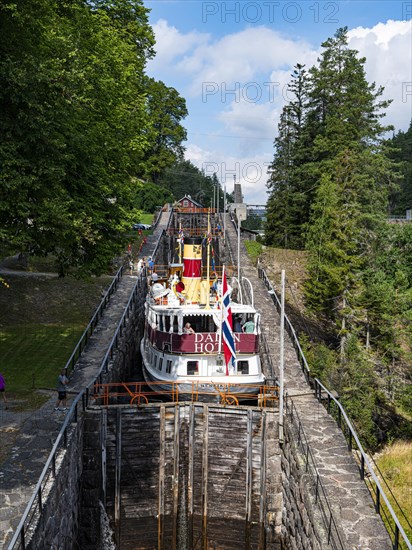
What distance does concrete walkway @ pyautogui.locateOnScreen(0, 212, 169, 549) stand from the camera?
10.1 meters

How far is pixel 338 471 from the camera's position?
1230 centimetres

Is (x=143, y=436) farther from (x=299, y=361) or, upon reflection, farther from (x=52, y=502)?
(x=299, y=361)

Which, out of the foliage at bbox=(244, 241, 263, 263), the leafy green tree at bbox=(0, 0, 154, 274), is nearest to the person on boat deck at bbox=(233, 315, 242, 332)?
the leafy green tree at bbox=(0, 0, 154, 274)

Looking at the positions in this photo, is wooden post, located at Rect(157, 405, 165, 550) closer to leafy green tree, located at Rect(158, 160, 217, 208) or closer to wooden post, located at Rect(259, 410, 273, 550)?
wooden post, located at Rect(259, 410, 273, 550)

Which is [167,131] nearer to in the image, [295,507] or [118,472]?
[118,472]

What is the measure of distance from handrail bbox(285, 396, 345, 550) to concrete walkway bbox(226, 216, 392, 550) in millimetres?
127

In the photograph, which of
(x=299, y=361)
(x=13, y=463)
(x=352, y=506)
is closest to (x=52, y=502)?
(x=13, y=463)

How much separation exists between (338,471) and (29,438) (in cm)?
799

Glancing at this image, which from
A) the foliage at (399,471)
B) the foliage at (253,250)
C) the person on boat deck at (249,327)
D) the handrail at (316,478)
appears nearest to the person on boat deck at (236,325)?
the person on boat deck at (249,327)

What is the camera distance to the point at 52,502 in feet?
36.3

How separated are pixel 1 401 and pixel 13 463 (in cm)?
448

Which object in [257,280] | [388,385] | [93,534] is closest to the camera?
[93,534]

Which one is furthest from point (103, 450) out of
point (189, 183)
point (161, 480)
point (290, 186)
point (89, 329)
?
point (189, 183)

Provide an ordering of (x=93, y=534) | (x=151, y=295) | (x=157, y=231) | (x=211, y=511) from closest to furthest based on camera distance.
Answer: (x=93, y=534)
(x=211, y=511)
(x=151, y=295)
(x=157, y=231)
